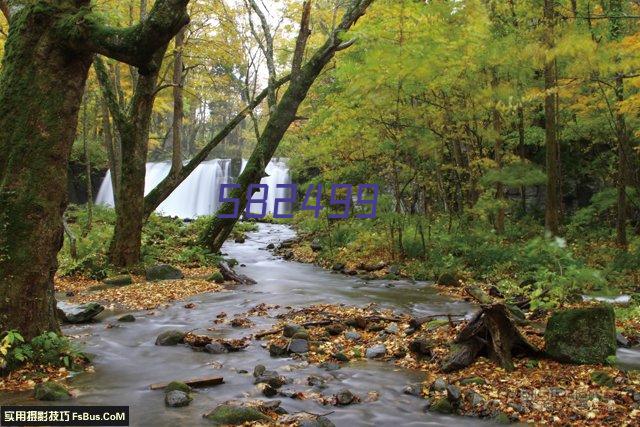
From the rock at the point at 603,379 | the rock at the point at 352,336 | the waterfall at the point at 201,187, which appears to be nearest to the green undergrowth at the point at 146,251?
the rock at the point at 352,336

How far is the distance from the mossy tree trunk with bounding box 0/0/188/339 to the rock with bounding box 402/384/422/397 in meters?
3.69

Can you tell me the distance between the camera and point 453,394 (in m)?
4.54

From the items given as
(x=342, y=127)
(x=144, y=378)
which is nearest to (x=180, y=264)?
(x=342, y=127)

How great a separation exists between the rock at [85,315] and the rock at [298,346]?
3.46 meters

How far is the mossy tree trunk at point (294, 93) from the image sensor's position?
42.1 ft

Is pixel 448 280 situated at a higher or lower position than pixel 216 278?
higher

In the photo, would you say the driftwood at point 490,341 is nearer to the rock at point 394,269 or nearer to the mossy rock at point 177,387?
the mossy rock at point 177,387

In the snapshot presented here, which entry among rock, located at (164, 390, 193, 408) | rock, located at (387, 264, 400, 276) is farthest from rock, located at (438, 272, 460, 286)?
rock, located at (164, 390, 193, 408)

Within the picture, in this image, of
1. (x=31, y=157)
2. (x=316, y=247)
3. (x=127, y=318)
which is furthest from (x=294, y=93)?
(x=31, y=157)

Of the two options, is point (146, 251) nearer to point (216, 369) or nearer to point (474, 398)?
point (216, 369)

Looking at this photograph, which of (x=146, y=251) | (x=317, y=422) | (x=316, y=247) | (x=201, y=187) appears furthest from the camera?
(x=201, y=187)

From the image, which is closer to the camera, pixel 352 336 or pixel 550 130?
pixel 352 336

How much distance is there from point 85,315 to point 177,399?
4007 mm

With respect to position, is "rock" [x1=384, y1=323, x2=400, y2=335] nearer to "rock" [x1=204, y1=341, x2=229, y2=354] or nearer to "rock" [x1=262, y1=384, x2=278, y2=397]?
"rock" [x1=204, y1=341, x2=229, y2=354]
